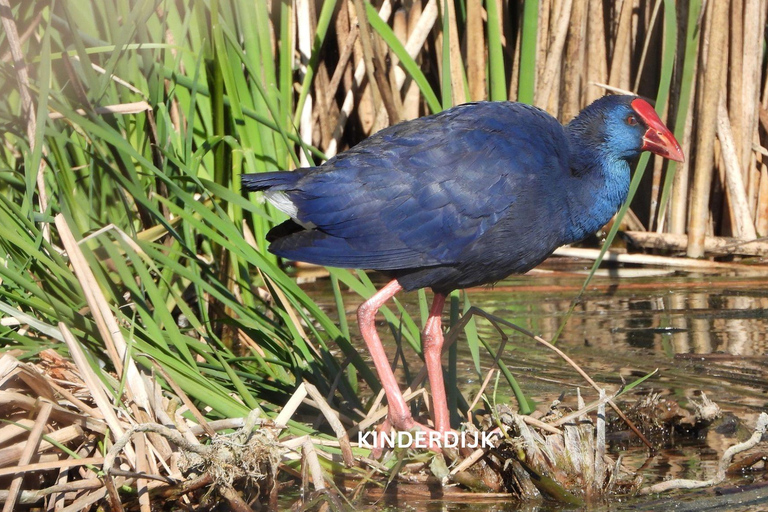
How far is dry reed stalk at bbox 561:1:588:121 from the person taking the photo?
4090mm

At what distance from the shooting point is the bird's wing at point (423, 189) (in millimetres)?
2354

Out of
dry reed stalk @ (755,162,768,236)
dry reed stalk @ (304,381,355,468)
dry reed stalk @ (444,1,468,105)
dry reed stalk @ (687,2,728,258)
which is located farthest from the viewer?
dry reed stalk @ (755,162,768,236)

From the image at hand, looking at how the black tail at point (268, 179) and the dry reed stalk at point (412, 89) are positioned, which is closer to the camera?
the black tail at point (268, 179)

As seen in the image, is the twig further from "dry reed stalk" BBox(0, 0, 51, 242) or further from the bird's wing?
"dry reed stalk" BBox(0, 0, 51, 242)

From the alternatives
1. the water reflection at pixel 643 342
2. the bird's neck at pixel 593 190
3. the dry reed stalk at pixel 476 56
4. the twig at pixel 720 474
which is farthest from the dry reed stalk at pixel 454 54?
the twig at pixel 720 474

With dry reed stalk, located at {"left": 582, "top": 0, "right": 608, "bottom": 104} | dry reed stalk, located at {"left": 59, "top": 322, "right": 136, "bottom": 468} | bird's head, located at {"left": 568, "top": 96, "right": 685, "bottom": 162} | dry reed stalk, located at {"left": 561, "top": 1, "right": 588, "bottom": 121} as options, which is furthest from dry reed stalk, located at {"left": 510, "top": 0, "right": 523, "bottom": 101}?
dry reed stalk, located at {"left": 59, "top": 322, "right": 136, "bottom": 468}

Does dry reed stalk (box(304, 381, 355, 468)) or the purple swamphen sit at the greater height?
the purple swamphen

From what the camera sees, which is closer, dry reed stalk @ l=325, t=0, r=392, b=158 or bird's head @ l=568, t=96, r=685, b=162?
bird's head @ l=568, t=96, r=685, b=162

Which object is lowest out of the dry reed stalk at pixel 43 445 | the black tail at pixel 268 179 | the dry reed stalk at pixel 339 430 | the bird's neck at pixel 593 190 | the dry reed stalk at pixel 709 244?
the dry reed stalk at pixel 709 244

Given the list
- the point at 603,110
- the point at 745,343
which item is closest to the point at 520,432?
the point at 603,110

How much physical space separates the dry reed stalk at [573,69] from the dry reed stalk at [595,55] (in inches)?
1.4

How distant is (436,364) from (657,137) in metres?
0.86

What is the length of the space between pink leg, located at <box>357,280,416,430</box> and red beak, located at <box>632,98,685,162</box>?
31.2 inches

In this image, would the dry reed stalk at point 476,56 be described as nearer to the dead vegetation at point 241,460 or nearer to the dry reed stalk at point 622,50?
the dry reed stalk at point 622,50
